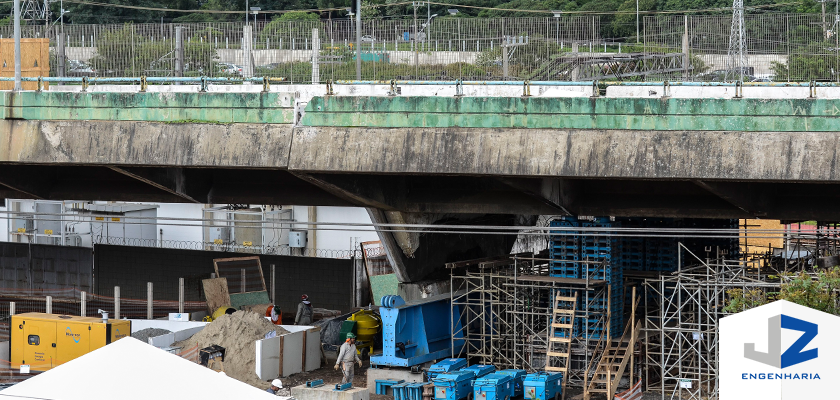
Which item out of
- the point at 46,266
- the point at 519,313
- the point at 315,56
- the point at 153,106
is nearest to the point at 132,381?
the point at 153,106

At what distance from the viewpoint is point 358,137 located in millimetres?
17281

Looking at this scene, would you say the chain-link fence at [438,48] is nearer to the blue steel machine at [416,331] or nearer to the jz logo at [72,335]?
the blue steel machine at [416,331]

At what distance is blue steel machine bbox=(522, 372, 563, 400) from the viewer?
17.6 meters

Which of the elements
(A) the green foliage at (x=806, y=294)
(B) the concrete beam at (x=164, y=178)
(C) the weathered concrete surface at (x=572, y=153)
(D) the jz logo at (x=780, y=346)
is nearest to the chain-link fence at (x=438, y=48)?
(C) the weathered concrete surface at (x=572, y=153)

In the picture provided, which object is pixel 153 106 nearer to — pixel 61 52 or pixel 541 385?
pixel 61 52

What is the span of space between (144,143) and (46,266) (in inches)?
731

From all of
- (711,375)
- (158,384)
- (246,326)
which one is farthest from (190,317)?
(158,384)

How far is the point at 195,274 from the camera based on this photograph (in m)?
31.8

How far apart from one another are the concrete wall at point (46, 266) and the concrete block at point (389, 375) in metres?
18.0

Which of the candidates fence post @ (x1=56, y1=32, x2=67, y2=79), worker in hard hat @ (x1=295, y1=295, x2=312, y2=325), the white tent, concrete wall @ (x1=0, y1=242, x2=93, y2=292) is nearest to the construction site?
worker in hard hat @ (x1=295, y1=295, x2=312, y2=325)

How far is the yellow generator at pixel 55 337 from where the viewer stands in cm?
1973

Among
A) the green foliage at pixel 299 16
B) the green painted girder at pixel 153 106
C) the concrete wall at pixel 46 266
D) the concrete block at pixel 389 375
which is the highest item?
the green foliage at pixel 299 16

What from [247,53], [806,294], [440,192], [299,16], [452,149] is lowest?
[806,294]

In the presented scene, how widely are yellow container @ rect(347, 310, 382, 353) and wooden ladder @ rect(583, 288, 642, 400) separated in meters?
5.61
